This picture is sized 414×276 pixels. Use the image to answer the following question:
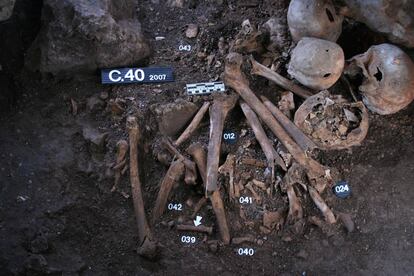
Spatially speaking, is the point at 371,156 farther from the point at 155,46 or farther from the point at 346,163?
the point at 155,46

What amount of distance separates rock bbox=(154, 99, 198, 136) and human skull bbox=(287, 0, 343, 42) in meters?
0.63

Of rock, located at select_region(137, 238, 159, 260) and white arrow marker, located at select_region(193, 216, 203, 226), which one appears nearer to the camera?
rock, located at select_region(137, 238, 159, 260)

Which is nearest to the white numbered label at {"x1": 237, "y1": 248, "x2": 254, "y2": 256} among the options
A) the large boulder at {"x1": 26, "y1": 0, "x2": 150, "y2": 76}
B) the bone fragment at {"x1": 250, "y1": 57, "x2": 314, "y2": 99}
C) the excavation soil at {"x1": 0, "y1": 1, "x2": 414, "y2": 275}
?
the excavation soil at {"x1": 0, "y1": 1, "x2": 414, "y2": 275}

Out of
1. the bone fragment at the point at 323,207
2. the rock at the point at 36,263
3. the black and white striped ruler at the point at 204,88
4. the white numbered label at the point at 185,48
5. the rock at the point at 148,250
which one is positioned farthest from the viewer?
the white numbered label at the point at 185,48

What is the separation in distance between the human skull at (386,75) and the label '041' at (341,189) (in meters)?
0.42

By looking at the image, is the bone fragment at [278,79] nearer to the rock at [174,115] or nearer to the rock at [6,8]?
the rock at [174,115]

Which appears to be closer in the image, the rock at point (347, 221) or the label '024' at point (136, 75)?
the rock at point (347, 221)

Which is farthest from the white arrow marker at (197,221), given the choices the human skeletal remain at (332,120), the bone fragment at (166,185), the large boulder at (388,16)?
the large boulder at (388,16)

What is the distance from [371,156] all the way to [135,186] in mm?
1127

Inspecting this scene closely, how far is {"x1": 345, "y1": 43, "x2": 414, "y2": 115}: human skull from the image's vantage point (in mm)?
2939

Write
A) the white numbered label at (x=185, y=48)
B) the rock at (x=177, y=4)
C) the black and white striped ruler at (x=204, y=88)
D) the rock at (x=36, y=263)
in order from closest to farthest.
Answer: the rock at (x=36, y=263) → the black and white striped ruler at (x=204, y=88) → the white numbered label at (x=185, y=48) → the rock at (x=177, y=4)

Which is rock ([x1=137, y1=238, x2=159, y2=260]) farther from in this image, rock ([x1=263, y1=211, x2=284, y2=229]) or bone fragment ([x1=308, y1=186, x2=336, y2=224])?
bone fragment ([x1=308, y1=186, x2=336, y2=224])

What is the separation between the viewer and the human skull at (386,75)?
116 inches

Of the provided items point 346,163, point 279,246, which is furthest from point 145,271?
point 346,163
